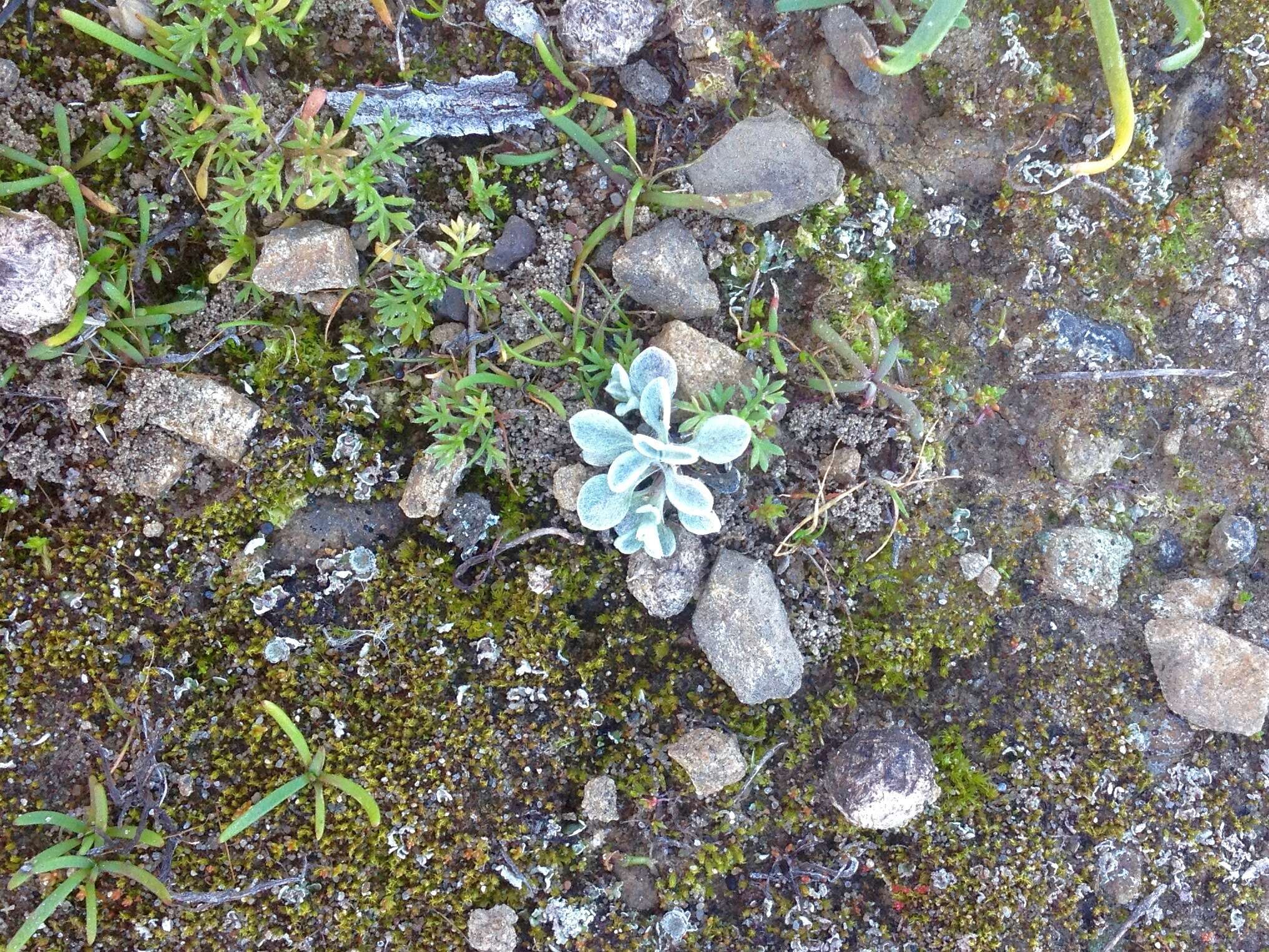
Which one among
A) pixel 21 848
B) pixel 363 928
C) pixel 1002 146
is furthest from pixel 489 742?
pixel 1002 146

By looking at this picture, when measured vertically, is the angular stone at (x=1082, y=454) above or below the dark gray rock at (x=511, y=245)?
below

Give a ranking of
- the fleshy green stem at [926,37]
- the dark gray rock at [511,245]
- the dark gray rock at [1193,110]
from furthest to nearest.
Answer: the dark gray rock at [1193,110], the dark gray rock at [511,245], the fleshy green stem at [926,37]

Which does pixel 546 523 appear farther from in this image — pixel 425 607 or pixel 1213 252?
pixel 1213 252

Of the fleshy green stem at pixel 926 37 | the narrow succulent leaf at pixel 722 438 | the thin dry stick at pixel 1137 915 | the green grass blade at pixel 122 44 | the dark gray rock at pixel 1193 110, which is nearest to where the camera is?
the fleshy green stem at pixel 926 37

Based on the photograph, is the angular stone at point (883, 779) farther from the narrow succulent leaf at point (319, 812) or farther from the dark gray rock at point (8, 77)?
the dark gray rock at point (8, 77)

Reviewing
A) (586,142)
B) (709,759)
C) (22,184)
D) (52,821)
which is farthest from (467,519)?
(22,184)

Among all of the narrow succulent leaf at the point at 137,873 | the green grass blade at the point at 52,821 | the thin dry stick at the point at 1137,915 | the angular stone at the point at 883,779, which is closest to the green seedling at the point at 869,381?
the angular stone at the point at 883,779

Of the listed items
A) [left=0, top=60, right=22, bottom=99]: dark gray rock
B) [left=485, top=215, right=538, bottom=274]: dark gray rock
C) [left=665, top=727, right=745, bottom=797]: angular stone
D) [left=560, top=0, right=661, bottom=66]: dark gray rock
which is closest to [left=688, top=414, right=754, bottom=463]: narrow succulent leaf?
[left=485, top=215, right=538, bottom=274]: dark gray rock

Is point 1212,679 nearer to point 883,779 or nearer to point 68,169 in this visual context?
point 883,779
